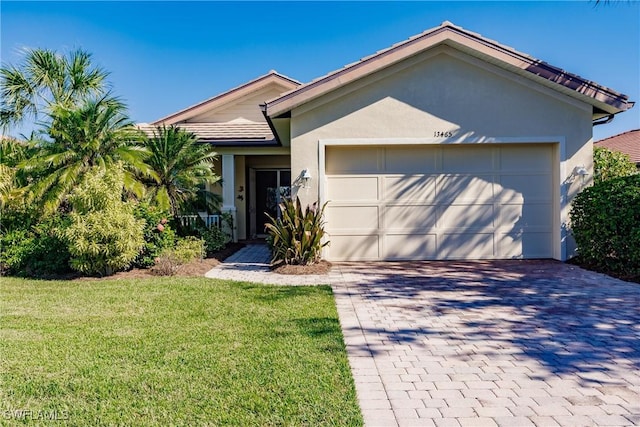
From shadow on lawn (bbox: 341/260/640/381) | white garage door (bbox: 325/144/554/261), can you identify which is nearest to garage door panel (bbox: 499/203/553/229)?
white garage door (bbox: 325/144/554/261)

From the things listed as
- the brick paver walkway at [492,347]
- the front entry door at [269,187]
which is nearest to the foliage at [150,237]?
the brick paver walkway at [492,347]

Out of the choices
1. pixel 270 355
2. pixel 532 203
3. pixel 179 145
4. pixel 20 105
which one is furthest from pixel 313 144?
pixel 20 105

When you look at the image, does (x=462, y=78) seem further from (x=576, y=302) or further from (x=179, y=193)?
(x=179, y=193)

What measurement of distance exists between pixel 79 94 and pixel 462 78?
12570 millimetres

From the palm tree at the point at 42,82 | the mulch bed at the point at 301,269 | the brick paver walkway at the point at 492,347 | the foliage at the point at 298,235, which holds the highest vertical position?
the palm tree at the point at 42,82

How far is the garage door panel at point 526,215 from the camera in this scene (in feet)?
32.8

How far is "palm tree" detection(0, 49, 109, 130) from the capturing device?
13.1 metres

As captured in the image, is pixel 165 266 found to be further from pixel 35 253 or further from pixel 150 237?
pixel 35 253

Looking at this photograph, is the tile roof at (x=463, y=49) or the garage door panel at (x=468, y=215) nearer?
the tile roof at (x=463, y=49)

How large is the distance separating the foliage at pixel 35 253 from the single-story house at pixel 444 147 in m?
5.45

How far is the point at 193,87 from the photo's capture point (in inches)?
752

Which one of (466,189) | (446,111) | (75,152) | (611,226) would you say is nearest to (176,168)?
(75,152)

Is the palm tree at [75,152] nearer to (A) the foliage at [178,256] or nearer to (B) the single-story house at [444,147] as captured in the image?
(A) the foliage at [178,256]

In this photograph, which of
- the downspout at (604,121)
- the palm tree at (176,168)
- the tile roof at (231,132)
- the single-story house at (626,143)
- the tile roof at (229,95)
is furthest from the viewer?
the single-story house at (626,143)
